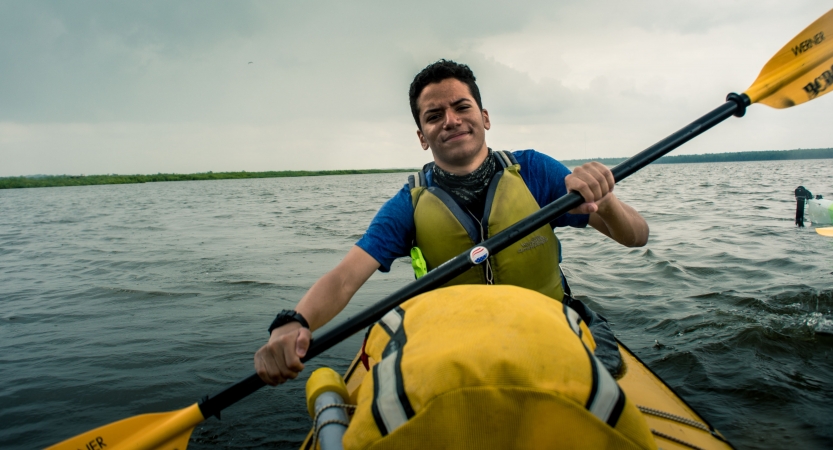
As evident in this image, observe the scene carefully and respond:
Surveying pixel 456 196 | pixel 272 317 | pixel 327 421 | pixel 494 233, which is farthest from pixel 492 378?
pixel 272 317

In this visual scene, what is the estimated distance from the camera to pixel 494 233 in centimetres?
262

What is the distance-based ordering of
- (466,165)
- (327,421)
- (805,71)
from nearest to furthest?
(327,421) < (466,165) < (805,71)

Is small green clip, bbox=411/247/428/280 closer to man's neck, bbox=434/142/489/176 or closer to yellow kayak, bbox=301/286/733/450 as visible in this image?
man's neck, bbox=434/142/489/176

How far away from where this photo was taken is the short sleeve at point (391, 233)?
2.69 meters

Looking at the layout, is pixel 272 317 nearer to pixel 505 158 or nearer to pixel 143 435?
pixel 143 435

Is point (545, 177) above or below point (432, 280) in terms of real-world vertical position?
above

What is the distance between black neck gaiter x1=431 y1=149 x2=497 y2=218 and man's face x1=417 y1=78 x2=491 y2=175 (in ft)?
0.14

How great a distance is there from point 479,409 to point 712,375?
10.3 feet

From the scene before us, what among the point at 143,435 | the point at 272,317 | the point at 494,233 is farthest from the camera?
the point at 272,317

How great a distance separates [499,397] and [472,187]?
192 cm

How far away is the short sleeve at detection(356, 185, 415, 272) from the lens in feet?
8.84

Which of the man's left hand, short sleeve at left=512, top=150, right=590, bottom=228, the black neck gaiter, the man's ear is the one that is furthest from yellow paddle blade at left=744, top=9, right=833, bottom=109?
the man's ear

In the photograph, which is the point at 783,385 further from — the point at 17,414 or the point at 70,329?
the point at 70,329

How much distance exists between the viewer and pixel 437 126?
2721 mm
